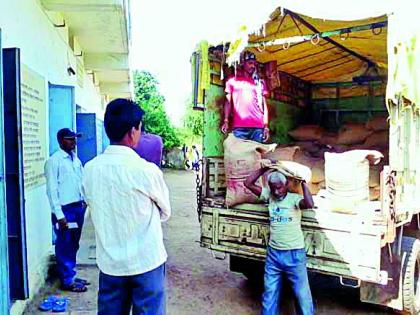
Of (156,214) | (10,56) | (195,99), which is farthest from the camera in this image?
(195,99)

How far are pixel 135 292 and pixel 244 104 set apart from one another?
9.97 feet

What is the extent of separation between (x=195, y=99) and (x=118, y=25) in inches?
131

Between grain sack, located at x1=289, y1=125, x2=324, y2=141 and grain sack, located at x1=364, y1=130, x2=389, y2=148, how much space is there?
67cm

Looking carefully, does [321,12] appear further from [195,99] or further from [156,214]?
[156,214]

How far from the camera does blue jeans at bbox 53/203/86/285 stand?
4.59 meters

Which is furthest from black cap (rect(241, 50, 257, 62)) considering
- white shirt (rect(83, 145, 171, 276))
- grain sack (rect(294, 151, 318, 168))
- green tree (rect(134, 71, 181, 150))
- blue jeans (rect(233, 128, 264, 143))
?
green tree (rect(134, 71, 181, 150))

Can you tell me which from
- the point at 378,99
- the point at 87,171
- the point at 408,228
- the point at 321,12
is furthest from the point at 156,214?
the point at 378,99

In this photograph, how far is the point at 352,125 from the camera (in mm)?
6820

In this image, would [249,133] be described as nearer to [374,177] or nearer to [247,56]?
[247,56]

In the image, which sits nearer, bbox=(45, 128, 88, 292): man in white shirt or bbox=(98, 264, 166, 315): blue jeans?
bbox=(98, 264, 166, 315): blue jeans

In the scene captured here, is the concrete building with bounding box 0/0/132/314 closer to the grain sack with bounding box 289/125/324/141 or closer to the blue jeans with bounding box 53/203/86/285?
Answer: the blue jeans with bounding box 53/203/86/285

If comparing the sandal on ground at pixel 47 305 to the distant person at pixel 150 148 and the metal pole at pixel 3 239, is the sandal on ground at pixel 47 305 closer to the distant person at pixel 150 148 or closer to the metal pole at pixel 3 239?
the metal pole at pixel 3 239

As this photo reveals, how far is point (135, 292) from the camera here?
87.9 inches

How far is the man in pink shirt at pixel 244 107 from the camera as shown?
16.3 feet
